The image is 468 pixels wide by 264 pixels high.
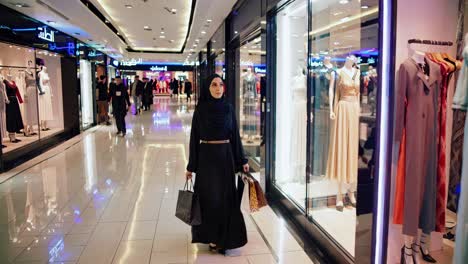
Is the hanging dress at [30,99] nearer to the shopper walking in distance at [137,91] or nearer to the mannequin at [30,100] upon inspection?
the mannequin at [30,100]

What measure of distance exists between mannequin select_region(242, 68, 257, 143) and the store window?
16.4 feet

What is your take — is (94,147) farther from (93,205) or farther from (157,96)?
(157,96)

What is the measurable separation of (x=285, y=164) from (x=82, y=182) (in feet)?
9.94

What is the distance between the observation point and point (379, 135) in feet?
7.22

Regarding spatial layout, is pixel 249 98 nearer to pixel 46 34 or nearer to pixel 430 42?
pixel 46 34

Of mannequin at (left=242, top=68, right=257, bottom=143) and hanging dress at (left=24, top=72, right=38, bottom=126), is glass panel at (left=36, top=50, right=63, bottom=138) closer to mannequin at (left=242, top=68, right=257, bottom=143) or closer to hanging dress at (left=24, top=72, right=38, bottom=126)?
hanging dress at (left=24, top=72, right=38, bottom=126)

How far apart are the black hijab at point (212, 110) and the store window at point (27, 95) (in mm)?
6551

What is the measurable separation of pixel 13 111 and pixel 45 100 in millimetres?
1689

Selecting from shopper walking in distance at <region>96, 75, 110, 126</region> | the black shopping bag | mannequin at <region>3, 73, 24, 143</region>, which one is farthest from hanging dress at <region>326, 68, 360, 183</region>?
shopper walking in distance at <region>96, 75, 110, 126</region>

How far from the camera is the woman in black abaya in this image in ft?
10.6

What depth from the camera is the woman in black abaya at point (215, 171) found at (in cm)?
325

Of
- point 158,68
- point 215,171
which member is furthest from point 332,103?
point 158,68

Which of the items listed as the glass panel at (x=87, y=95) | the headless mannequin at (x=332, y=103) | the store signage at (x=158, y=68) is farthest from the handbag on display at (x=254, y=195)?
the store signage at (x=158, y=68)

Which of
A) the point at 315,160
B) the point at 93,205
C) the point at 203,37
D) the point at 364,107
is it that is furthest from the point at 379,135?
the point at 203,37
